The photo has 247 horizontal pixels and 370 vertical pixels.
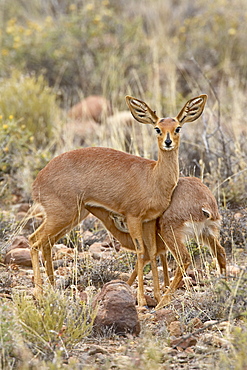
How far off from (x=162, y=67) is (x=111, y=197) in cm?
881

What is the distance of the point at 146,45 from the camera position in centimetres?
1448

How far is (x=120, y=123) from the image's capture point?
10656 millimetres

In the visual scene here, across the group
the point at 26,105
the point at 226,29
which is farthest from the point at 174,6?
the point at 26,105

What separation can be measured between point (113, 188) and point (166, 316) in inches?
58.7

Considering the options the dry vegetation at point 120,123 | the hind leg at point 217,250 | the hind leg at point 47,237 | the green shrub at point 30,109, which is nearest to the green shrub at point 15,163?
the dry vegetation at point 120,123

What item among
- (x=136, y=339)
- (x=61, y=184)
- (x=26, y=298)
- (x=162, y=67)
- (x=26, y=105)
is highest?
(x=162, y=67)

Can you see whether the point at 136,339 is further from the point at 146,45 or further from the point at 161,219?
the point at 146,45

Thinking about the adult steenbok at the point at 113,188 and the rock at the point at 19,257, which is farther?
the rock at the point at 19,257

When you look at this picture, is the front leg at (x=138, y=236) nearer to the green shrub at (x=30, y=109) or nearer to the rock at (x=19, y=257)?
the rock at (x=19, y=257)

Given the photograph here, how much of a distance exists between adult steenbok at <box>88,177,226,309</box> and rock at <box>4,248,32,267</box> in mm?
1044

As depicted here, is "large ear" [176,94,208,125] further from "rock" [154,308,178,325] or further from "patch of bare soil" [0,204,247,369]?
"rock" [154,308,178,325]

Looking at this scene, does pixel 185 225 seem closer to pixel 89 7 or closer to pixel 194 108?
pixel 194 108

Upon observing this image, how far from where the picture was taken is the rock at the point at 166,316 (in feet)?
16.8

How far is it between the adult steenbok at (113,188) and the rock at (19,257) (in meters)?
0.60
